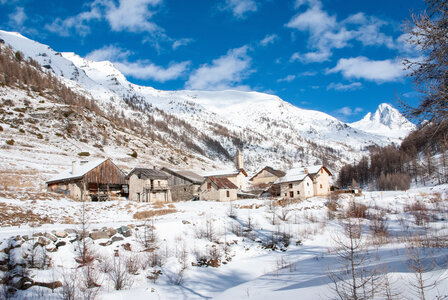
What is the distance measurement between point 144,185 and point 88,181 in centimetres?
930

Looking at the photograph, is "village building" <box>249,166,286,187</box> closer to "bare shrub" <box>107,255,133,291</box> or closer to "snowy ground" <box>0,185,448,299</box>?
"snowy ground" <box>0,185,448,299</box>

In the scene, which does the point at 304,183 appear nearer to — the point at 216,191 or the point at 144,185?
the point at 216,191

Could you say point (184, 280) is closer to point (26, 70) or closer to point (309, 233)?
point (309, 233)

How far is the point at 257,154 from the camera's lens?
19162 cm

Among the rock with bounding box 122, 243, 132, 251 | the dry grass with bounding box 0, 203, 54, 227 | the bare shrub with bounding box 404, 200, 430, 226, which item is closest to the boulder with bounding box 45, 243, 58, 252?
the rock with bounding box 122, 243, 132, 251

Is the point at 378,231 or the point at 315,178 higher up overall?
the point at 315,178

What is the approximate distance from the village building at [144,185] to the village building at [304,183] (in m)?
24.9

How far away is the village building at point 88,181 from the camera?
43169 millimetres

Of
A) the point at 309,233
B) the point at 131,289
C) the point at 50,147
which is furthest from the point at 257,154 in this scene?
the point at 131,289

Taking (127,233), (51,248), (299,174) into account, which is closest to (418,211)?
(299,174)

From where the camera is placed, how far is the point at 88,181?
43.8m

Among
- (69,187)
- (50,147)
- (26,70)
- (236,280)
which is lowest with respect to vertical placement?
(236,280)

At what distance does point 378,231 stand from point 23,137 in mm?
68433

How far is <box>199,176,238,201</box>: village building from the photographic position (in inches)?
1988
